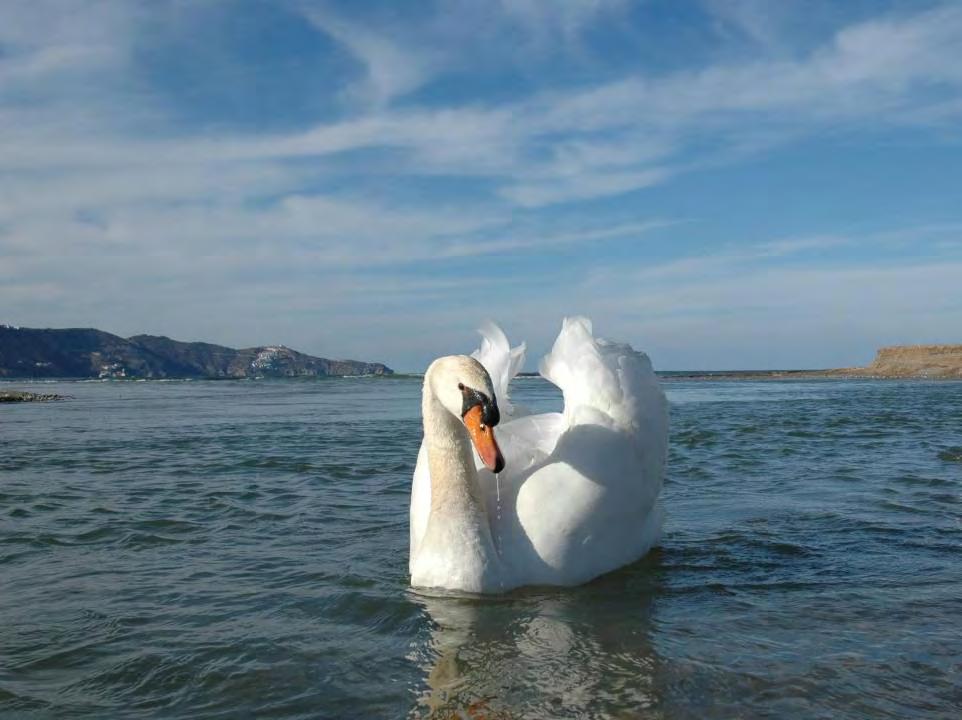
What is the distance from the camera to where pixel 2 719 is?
4.20 m

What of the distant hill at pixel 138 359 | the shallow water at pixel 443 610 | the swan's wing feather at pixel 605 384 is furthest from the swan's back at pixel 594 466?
the distant hill at pixel 138 359

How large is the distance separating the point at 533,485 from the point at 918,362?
83.7 metres

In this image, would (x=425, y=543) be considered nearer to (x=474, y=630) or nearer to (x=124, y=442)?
(x=474, y=630)

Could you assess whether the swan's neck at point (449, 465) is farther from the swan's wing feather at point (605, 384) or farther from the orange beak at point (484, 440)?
the swan's wing feather at point (605, 384)

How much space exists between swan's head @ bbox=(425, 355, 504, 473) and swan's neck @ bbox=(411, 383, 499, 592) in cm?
20

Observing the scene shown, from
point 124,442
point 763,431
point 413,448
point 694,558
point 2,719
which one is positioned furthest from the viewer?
point 763,431

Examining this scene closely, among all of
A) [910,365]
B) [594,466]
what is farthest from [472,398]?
[910,365]

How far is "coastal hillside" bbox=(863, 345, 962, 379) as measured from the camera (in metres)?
73.7

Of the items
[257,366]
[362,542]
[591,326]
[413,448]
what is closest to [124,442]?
[413,448]

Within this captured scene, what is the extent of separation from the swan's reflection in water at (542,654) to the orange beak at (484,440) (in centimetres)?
95

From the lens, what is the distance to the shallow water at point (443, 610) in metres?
4.41

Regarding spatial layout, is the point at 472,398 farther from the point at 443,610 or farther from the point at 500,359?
the point at 500,359

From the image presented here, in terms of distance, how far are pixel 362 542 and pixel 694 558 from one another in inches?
108

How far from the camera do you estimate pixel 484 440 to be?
550 centimetres
